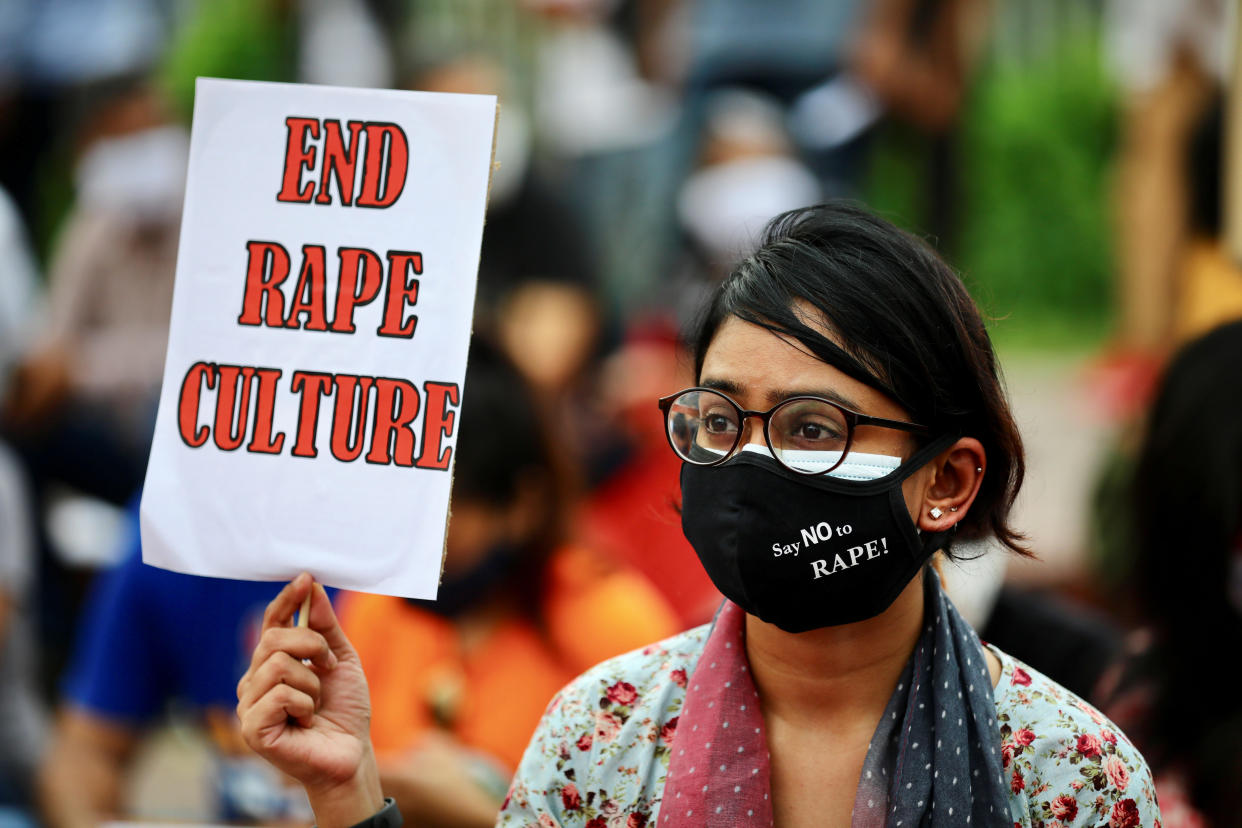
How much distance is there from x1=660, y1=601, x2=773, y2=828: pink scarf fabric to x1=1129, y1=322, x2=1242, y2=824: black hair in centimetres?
110

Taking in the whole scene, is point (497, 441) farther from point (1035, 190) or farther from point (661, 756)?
point (1035, 190)

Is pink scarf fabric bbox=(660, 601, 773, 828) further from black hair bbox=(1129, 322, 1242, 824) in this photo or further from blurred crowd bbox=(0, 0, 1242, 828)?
blurred crowd bbox=(0, 0, 1242, 828)

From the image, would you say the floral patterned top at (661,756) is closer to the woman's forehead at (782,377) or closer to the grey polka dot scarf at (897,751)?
the grey polka dot scarf at (897,751)

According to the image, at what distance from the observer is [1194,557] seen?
2.57 m

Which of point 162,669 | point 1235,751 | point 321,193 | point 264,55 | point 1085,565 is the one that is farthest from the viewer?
point 264,55

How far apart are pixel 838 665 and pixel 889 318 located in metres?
0.54

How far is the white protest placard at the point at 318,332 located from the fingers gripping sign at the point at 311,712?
0.08 meters

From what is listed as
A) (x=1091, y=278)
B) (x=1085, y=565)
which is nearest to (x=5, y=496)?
(x=1085, y=565)

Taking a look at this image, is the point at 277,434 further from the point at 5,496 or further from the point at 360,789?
the point at 5,496

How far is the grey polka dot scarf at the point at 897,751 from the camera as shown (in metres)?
1.76

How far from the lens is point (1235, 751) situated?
238 centimetres

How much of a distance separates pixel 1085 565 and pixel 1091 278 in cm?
170

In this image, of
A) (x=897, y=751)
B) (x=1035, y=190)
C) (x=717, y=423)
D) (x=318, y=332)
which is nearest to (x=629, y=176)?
(x=1035, y=190)

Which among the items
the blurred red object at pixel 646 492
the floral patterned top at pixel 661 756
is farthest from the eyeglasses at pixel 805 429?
the blurred red object at pixel 646 492
